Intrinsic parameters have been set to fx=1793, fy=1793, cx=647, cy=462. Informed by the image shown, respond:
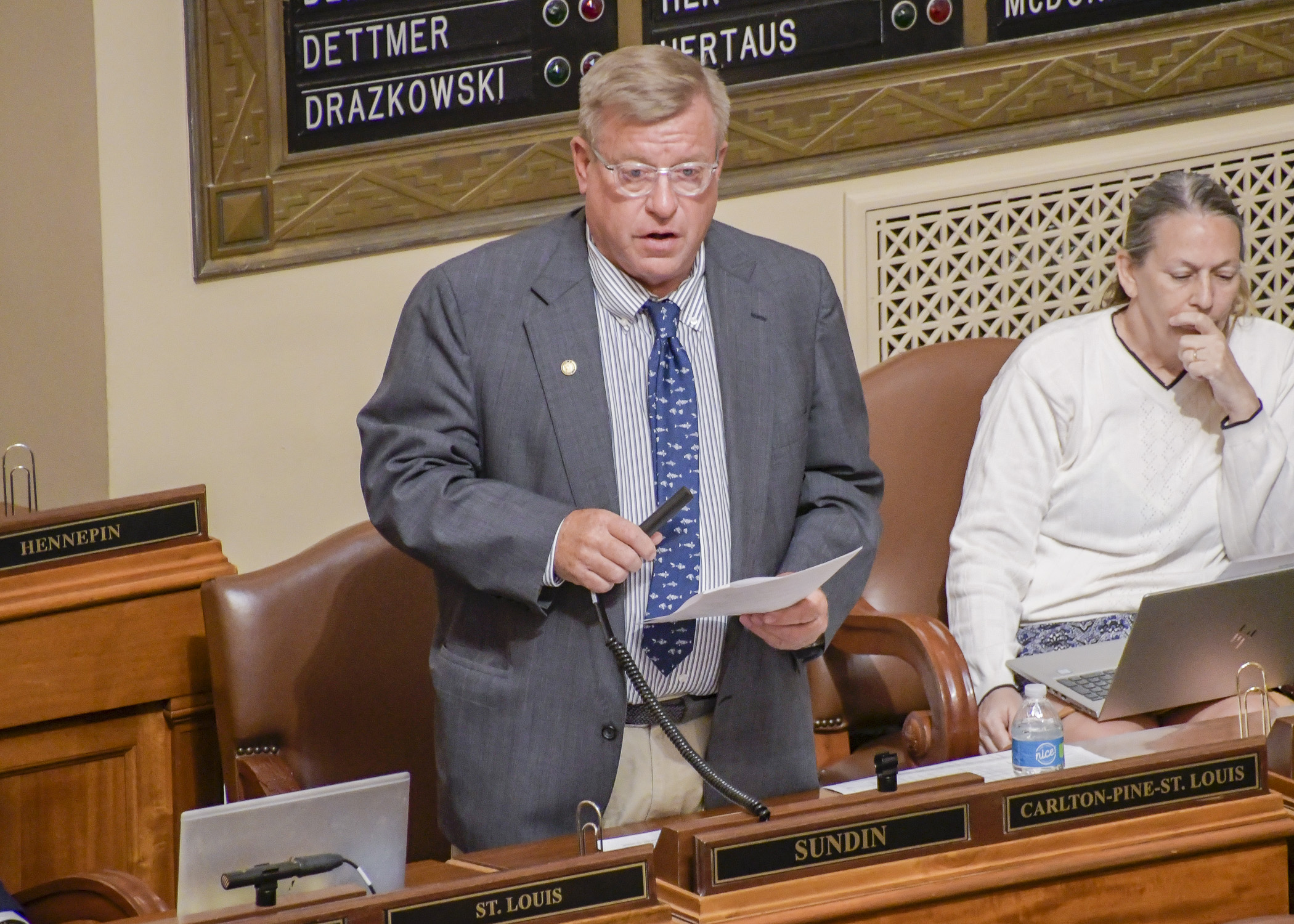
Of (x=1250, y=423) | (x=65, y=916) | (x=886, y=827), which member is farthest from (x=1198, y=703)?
(x=65, y=916)

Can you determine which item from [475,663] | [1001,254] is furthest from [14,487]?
[1001,254]

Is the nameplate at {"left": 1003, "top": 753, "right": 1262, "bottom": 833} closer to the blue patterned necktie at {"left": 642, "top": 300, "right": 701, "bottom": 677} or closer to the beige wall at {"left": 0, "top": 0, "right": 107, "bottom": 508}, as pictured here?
the blue patterned necktie at {"left": 642, "top": 300, "right": 701, "bottom": 677}

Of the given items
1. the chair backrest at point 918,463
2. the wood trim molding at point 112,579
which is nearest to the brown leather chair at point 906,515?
the chair backrest at point 918,463

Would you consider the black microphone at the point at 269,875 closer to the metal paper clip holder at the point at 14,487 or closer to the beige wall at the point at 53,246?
the metal paper clip holder at the point at 14,487

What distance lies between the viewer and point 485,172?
3.69 m

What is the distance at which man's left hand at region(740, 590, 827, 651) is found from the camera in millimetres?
2236

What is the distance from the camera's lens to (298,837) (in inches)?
70.9

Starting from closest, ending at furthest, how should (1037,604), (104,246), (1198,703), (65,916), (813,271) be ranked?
(65,916) → (813,271) → (1198,703) → (1037,604) → (104,246)

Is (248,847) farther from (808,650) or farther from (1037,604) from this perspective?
(1037,604)

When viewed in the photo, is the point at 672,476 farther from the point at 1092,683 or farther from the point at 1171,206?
the point at 1171,206

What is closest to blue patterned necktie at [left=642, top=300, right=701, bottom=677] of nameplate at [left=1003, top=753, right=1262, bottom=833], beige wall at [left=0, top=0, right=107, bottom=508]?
nameplate at [left=1003, top=753, right=1262, bottom=833]

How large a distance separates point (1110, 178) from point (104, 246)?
221 cm

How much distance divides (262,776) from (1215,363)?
1797 mm

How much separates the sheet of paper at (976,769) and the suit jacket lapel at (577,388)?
1.16ft
